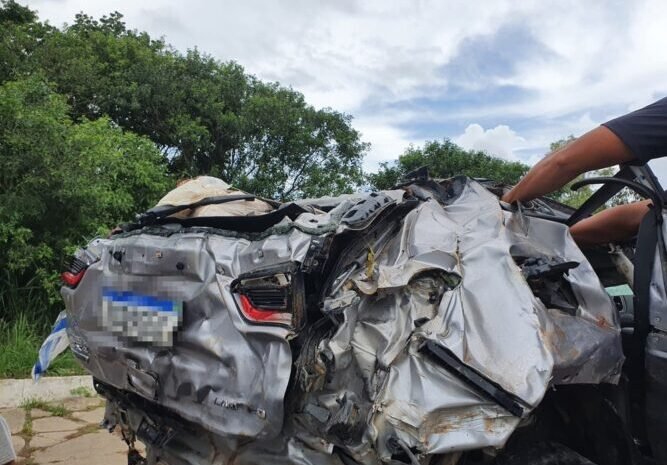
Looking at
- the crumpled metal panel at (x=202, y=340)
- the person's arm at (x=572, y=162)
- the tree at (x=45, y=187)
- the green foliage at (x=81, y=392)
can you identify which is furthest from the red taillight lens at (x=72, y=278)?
the tree at (x=45, y=187)

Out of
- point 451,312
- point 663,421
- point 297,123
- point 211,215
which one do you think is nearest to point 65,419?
point 211,215

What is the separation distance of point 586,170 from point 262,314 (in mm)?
1409

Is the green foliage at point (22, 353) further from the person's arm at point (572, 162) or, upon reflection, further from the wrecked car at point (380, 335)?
the person's arm at point (572, 162)

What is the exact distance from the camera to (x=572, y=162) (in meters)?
2.44

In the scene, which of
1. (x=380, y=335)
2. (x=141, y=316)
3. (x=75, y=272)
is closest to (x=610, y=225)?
(x=380, y=335)

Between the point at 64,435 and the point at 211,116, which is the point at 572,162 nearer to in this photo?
the point at 64,435

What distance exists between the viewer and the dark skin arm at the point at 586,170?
2338 mm

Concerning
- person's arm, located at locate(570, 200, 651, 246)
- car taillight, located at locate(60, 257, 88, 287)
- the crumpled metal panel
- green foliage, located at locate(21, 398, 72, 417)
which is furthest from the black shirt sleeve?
green foliage, located at locate(21, 398, 72, 417)

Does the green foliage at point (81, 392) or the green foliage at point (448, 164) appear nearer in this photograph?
the green foliage at point (81, 392)

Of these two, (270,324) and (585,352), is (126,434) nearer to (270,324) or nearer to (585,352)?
(270,324)

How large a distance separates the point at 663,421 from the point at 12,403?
5224mm

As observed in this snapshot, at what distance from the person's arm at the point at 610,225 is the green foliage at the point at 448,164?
13.1 metres

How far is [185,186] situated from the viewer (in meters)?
3.13

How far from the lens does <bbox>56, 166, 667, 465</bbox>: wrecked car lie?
1.86 metres
